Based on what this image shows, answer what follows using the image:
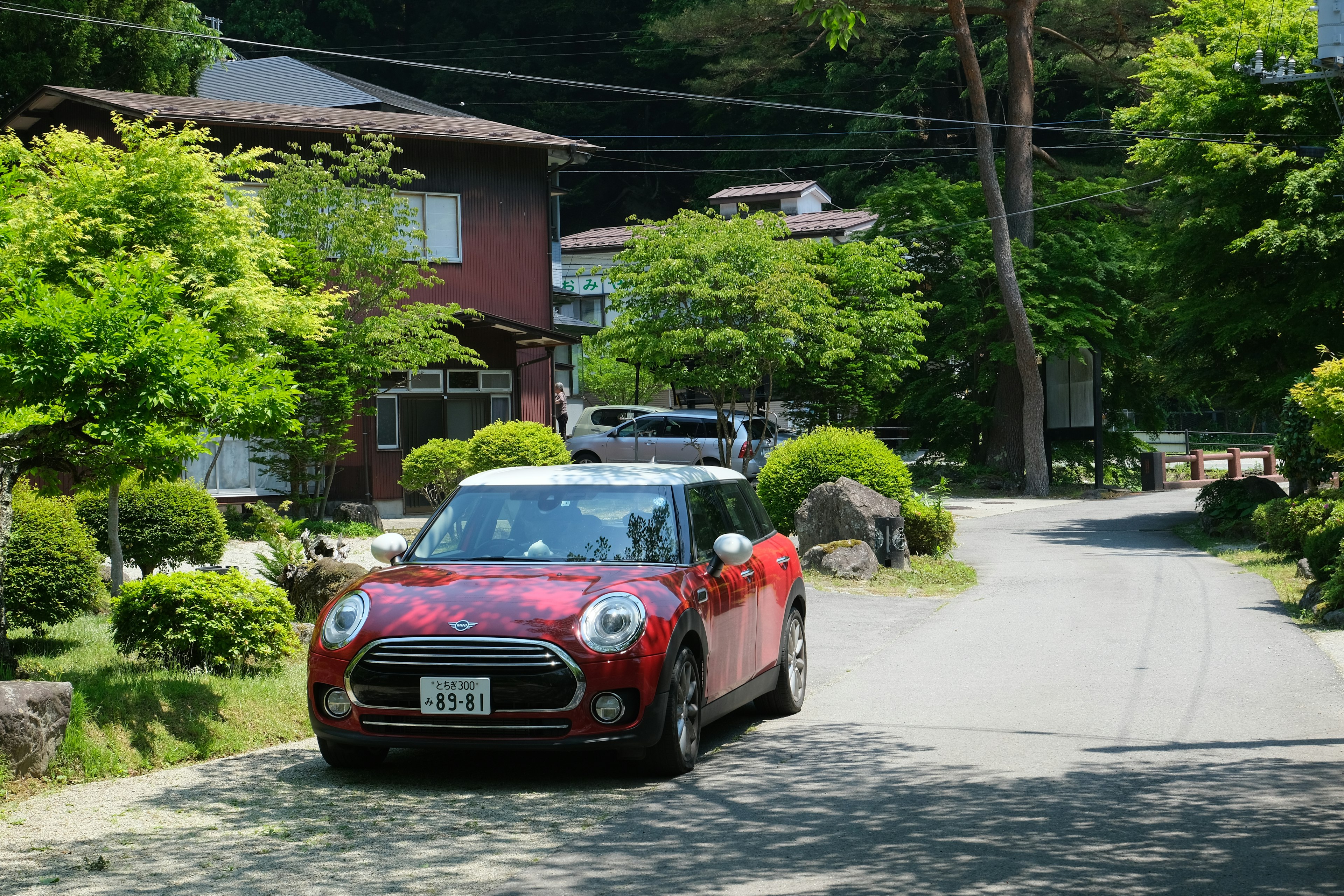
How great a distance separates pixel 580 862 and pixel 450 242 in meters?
24.4

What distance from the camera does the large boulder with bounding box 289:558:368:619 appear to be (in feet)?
38.6

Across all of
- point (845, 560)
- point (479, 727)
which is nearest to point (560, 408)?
point (845, 560)

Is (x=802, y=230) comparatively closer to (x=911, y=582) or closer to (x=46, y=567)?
(x=911, y=582)

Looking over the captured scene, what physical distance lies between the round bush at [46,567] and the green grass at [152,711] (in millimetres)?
276

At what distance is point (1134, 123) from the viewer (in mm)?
27141

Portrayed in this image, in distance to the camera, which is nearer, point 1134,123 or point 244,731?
point 244,731

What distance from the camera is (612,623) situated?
7.00 metres

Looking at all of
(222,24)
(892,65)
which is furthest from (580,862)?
(222,24)

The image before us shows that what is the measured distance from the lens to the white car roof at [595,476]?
27.4 ft

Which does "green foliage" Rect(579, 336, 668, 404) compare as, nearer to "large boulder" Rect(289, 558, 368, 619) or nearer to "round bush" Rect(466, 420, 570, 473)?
"round bush" Rect(466, 420, 570, 473)

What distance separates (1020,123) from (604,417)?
13.8 metres

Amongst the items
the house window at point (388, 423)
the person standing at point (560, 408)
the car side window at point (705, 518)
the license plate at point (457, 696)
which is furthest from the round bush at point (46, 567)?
the person standing at point (560, 408)

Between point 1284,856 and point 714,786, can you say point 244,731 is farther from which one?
point 1284,856

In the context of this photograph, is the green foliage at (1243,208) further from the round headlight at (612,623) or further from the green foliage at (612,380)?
the green foliage at (612,380)
